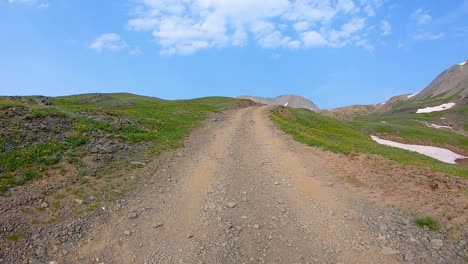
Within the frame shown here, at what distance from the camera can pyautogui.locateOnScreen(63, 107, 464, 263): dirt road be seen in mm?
12320

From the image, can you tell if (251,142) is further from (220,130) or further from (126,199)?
(126,199)

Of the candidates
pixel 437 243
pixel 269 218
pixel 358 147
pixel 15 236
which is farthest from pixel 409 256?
pixel 358 147

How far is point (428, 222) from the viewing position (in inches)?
538

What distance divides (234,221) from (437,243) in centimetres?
733

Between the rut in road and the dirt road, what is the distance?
0.11 feet

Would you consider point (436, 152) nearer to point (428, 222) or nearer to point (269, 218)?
point (428, 222)

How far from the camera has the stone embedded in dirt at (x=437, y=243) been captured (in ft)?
40.4

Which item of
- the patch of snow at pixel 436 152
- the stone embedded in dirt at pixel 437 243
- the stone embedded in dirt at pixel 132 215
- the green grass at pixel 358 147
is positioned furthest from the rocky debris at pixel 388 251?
the patch of snow at pixel 436 152

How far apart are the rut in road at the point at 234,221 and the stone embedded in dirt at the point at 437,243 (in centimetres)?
184

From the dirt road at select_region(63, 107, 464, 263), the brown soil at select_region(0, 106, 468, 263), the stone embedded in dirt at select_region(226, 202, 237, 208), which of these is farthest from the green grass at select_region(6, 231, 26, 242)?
the stone embedded in dirt at select_region(226, 202, 237, 208)

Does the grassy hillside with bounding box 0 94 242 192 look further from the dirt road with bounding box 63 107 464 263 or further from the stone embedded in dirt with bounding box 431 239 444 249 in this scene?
the stone embedded in dirt with bounding box 431 239 444 249

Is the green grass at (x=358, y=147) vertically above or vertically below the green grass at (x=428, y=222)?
above

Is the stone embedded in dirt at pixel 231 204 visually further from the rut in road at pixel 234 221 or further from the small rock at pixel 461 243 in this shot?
the small rock at pixel 461 243

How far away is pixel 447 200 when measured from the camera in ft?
51.0
